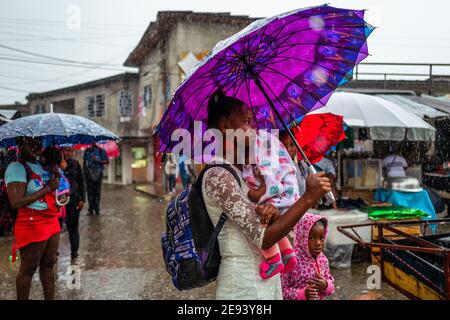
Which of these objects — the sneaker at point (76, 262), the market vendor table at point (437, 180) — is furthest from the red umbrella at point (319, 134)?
the market vendor table at point (437, 180)

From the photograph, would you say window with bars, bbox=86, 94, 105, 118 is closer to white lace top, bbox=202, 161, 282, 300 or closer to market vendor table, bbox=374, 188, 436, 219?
market vendor table, bbox=374, 188, 436, 219

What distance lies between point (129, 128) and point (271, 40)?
78.7 ft

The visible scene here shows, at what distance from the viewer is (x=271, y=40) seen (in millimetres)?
2297

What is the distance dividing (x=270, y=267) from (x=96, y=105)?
2744 centimetres

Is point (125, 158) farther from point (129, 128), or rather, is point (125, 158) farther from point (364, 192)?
point (364, 192)

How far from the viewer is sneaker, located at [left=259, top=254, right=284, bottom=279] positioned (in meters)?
1.83

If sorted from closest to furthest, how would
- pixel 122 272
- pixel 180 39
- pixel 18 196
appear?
1. pixel 18 196
2. pixel 122 272
3. pixel 180 39

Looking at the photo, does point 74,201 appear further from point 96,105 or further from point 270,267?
point 96,105

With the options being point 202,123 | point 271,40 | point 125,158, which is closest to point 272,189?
point 202,123

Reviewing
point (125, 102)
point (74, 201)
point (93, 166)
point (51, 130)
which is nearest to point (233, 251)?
point (51, 130)

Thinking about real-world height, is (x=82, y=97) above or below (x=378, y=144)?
above

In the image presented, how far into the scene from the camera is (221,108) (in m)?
2.03

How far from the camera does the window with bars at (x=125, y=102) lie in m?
25.5

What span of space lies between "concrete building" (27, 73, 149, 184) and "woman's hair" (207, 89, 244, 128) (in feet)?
71.9
